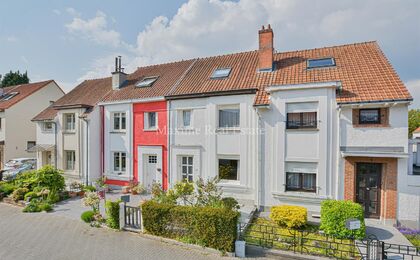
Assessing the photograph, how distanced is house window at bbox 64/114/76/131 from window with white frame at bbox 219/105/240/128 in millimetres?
12320

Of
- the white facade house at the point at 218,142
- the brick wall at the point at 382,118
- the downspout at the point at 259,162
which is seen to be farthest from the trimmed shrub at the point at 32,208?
the brick wall at the point at 382,118

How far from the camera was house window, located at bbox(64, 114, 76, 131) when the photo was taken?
712 inches

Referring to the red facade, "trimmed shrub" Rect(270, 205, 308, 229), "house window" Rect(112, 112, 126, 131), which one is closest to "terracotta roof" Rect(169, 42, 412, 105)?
the red facade

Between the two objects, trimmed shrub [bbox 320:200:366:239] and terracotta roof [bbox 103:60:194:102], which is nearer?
trimmed shrub [bbox 320:200:366:239]

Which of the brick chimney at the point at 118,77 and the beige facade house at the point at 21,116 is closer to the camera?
the brick chimney at the point at 118,77

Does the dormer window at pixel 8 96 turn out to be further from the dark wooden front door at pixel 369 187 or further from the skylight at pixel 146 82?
the dark wooden front door at pixel 369 187

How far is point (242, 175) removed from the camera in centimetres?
1211

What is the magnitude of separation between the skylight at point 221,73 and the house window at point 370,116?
24.5 feet

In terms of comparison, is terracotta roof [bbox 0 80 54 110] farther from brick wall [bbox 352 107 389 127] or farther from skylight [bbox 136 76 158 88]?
brick wall [bbox 352 107 389 127]

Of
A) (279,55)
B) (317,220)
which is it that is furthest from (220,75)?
(317,220)

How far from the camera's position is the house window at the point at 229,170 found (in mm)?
12589

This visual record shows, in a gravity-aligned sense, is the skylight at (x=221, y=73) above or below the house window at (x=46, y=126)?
above

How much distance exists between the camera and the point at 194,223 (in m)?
8.09

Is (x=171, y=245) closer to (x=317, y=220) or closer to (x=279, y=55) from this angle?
(x=317, y=220)
